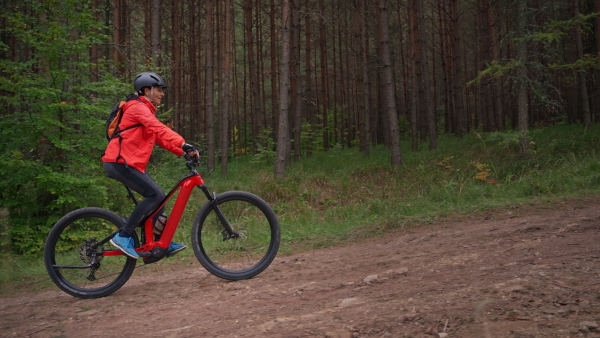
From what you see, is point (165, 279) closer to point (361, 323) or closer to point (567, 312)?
point (361, 323)

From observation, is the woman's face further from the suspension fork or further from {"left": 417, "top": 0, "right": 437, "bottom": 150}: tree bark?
{"left": 417, "top": 0, "right": 437, "bottom": 150}: tree bark

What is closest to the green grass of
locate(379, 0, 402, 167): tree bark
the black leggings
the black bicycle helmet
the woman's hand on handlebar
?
locate(379, 0, 402, 167): tree bark

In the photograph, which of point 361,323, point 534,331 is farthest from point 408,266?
point 534,331

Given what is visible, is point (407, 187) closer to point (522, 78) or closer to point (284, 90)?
point (522, 78)

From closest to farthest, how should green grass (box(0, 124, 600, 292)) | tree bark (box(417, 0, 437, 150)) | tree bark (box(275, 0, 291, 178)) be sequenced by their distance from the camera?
green grass (box(0, 124, 600, 292)), tree bark (box(275, 0, 291, 178)), tree bark (box(417, 0, 437, 150))

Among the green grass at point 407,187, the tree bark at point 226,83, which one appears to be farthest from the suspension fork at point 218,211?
the tree bark at point 226,83

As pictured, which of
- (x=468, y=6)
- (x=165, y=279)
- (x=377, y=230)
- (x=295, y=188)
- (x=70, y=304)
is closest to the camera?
(x=70, y=304)

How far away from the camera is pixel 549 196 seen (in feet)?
26.8

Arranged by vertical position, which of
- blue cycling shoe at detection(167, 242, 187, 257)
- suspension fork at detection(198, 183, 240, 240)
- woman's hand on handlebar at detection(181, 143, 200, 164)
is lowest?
blue cycling shoe at detection(167, 242, 187, 257)

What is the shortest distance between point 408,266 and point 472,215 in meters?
3.37

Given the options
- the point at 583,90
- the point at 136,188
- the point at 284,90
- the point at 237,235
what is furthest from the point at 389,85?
the point at 136,188

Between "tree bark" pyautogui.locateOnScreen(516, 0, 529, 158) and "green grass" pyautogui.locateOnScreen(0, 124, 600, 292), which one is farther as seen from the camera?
"tree bark" pyautogui.locateOnScreen(516, 0, 529, 158)

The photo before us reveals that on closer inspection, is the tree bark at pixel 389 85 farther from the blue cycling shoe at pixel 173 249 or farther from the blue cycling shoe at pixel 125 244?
the blue cycling shoe at pixel 125 244

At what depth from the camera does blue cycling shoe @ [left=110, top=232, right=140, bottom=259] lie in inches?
180
